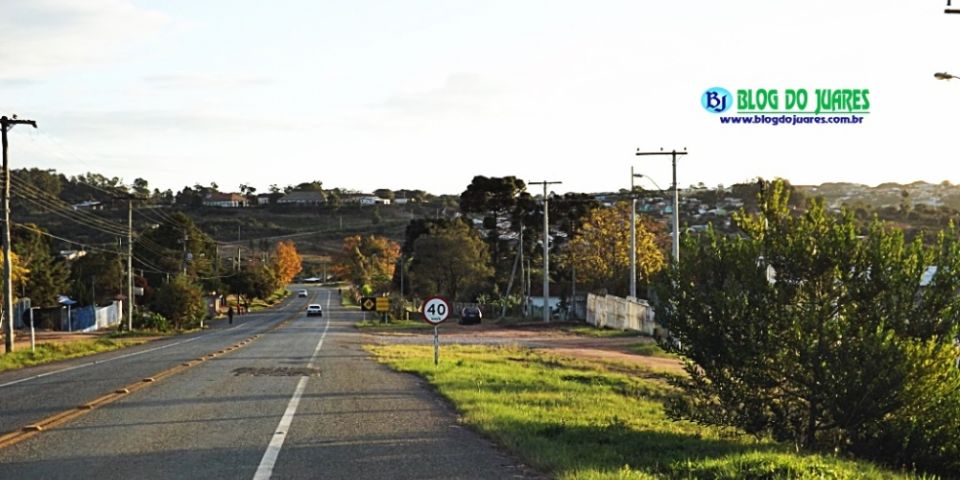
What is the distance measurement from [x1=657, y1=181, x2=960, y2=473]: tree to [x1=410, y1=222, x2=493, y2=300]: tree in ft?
239

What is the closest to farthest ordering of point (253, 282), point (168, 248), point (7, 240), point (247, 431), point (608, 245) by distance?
point (247, 431) → point (7, 240) → point (608, 245) → point (168, 248) → point (253, 282)

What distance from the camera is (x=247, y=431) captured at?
12.7 meters

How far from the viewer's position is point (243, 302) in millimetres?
123188

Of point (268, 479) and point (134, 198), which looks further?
point (134, 198)

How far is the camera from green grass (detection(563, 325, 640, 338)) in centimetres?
5491

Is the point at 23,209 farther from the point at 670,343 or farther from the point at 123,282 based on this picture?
the point at 670,343

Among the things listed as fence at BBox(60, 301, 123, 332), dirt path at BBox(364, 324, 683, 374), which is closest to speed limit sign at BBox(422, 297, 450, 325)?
dirt path at BBox(364, 324, 683, 374)

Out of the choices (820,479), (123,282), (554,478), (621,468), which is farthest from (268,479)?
(123,282)

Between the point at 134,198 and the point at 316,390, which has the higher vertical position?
the point at 134,198

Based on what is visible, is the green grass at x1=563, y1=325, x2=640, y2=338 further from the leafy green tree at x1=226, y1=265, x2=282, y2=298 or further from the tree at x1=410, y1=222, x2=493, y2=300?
the leafy green tree at x1=226, y1=265, x2=282, y2=298

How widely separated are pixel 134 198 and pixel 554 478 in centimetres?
5941

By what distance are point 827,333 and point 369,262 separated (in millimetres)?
126998

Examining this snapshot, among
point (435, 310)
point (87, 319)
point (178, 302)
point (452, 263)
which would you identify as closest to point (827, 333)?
point (435, 310)

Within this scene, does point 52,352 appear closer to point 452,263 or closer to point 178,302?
point 178,302
